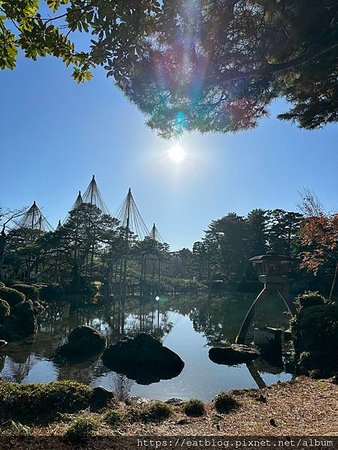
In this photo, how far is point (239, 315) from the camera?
21.3 meters

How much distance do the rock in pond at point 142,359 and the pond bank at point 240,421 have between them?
3.71m

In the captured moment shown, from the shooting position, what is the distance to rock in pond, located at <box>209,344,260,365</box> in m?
10.5

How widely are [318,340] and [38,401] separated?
724cm

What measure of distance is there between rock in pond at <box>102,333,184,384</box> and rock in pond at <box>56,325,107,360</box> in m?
1.23

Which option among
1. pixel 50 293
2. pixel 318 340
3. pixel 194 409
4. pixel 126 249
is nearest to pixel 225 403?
pixel 194 409

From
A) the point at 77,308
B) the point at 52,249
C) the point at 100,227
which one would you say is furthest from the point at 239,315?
the point at 52,249

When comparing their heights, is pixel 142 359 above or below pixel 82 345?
below

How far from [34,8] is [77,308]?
24319mm

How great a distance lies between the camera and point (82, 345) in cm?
1101

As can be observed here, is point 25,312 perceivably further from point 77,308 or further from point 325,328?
point 325,328

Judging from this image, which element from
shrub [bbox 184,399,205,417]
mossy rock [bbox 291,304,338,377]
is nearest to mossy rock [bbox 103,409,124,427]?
shrub [bbox 184,399,205,417]

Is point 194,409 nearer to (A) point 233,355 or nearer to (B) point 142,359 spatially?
(B) point 142,359

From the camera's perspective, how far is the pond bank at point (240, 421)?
12.9 feet

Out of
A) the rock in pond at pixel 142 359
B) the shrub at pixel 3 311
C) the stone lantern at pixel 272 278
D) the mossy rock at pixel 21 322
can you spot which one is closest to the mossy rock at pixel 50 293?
the mossy rock at pixel 21 322
